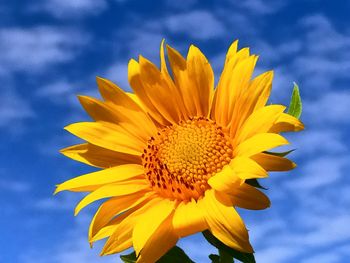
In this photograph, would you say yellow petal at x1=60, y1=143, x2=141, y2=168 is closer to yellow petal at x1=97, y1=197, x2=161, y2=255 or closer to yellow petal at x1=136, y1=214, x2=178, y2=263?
yellow petal at x1=97, y1=197, x2=161, y2=255

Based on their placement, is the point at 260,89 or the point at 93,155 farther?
the point at 93,155

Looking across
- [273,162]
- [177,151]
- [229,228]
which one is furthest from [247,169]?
[177,151]

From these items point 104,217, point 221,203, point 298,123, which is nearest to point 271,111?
point 298,123

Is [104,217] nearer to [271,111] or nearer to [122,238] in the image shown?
[122,238]

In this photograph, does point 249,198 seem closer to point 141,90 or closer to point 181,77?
point 181,77

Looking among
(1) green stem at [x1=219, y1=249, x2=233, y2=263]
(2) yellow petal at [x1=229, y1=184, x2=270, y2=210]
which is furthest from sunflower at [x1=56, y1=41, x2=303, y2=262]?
(1) green stem at [x1=219, y1=249, x2=233, y2=263]

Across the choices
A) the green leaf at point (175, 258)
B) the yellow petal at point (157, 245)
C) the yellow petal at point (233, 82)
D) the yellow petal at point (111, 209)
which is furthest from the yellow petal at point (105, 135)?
the yellow petal at point (157, 245)
